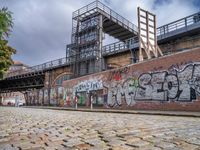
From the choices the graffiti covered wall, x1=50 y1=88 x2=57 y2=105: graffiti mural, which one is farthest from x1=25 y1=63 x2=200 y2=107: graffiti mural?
x1=50 y1=88 x2=57 y2=105: graffiti mural

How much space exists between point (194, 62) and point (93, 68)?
18.1 m

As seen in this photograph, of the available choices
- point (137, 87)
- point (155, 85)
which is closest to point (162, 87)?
point (155, 85)

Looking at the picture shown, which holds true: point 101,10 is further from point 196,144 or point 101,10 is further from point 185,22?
point 196,144

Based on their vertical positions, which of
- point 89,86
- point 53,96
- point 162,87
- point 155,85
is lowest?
point 53,96

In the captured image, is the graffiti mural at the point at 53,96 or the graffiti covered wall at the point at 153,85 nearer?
the graffiti covered wall at the point at 153,85

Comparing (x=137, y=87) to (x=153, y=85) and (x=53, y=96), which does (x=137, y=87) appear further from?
(x=53, y=96)

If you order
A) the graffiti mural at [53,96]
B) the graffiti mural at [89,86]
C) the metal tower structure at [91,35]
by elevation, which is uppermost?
the metal tower structure at [91,35]

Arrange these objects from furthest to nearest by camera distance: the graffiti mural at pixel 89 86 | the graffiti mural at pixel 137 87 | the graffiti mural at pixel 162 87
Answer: the graffiti mural at pixel 89 86
the graffiti mural at pixel 137 87
the graffiti mural at pixel 162 87

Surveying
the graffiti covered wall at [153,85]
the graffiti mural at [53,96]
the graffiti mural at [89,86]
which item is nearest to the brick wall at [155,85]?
the graffiti covered wall at [153,85]

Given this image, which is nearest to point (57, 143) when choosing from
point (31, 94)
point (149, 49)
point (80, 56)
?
point (149, 49)

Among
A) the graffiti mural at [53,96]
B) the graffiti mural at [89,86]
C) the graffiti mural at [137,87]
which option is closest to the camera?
the graffiti mural at [137,87]

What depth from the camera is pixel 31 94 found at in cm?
4650

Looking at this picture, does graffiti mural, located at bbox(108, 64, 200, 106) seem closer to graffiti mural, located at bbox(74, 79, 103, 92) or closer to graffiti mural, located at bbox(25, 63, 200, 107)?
graffiti mural, located at bbox(25, 63, 200, 107)

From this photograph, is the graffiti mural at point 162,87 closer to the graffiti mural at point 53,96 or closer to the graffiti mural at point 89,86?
the graffiti mural at point 89,86
